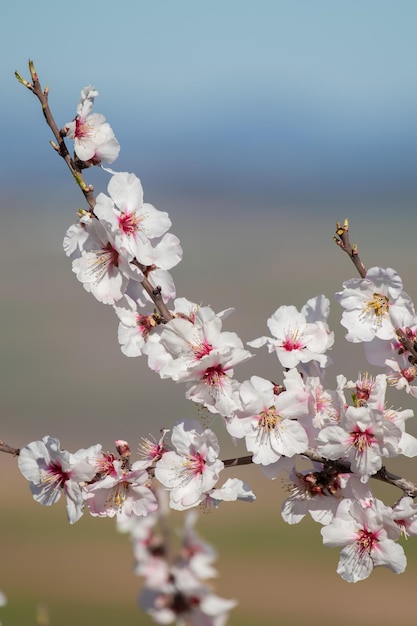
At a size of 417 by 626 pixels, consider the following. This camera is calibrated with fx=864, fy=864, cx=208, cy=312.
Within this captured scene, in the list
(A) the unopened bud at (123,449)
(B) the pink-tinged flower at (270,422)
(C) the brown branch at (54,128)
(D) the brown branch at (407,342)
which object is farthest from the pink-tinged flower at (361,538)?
(C) the brown branch at (54,128)

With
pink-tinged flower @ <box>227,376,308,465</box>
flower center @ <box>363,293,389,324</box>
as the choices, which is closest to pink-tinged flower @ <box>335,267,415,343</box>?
flower center @ <box>363,293,389,324</box>

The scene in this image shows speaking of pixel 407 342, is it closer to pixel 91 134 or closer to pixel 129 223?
pixel 129 223

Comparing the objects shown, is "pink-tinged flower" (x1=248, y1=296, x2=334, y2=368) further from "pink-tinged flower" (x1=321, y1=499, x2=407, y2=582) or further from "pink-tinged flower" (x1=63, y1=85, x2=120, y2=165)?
"pink-tinged flower" (x1=63, y1=85, x2=120, y2=165)

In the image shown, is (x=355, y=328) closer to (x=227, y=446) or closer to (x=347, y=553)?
(x=347, y=553)

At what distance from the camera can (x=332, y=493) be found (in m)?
1.53

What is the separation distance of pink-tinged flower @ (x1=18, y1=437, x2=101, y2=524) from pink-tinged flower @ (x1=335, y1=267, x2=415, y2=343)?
0.50 m

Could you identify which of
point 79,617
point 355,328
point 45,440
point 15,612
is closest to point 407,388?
point 355,328

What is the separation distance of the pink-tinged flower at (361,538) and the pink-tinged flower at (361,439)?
101 millimetres

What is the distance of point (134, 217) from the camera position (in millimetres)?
1556

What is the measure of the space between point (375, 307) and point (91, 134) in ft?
1.99

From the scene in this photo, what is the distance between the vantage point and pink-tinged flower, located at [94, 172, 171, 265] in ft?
5.00

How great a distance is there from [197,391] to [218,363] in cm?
6

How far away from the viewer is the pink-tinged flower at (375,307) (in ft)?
5.04

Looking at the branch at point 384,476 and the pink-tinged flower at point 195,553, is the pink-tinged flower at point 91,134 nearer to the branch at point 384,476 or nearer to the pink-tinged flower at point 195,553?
the branch at point 384,476
